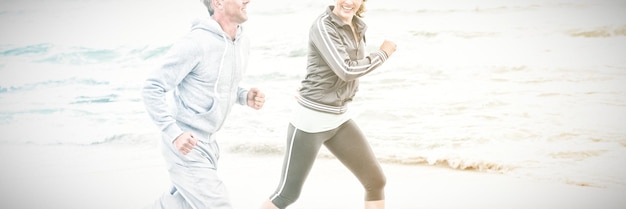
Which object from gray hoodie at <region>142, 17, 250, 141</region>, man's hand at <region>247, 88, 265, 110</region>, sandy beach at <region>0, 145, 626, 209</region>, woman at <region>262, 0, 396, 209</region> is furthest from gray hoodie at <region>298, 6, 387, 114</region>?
sandy beach at <region>0, 145, 626, 209</region>

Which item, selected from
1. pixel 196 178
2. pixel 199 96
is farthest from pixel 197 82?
pixel 196 178

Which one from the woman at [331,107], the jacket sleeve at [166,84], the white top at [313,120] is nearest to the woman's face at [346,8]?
the woman at [331,107]

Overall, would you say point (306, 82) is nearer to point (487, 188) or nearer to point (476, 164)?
point (487, 188)

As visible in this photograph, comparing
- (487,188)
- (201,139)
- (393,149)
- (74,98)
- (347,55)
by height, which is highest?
(347,55)

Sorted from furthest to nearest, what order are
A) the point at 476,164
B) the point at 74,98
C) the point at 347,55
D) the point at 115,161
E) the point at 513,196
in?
the point at 74,98 < the point at 115,161 < the point at 476,164 < the point at 513,196 < the point at 347,55

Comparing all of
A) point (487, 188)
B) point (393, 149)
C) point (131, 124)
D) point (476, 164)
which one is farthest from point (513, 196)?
point (131, 124)

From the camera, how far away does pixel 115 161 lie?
4770 millimetres

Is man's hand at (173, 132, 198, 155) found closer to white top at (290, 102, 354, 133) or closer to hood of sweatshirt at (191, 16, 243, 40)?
hood of sweatshirt at (191, 16, 243, 40)

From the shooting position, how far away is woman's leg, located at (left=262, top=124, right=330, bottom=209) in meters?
2.45

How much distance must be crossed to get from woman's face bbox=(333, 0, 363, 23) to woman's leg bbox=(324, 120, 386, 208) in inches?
14.5

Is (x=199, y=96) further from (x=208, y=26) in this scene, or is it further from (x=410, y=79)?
(x=410, y=79)

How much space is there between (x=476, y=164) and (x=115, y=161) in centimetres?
231

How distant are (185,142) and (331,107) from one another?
64cm

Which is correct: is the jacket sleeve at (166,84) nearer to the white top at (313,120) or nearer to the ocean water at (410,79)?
the white top at (313,120)
